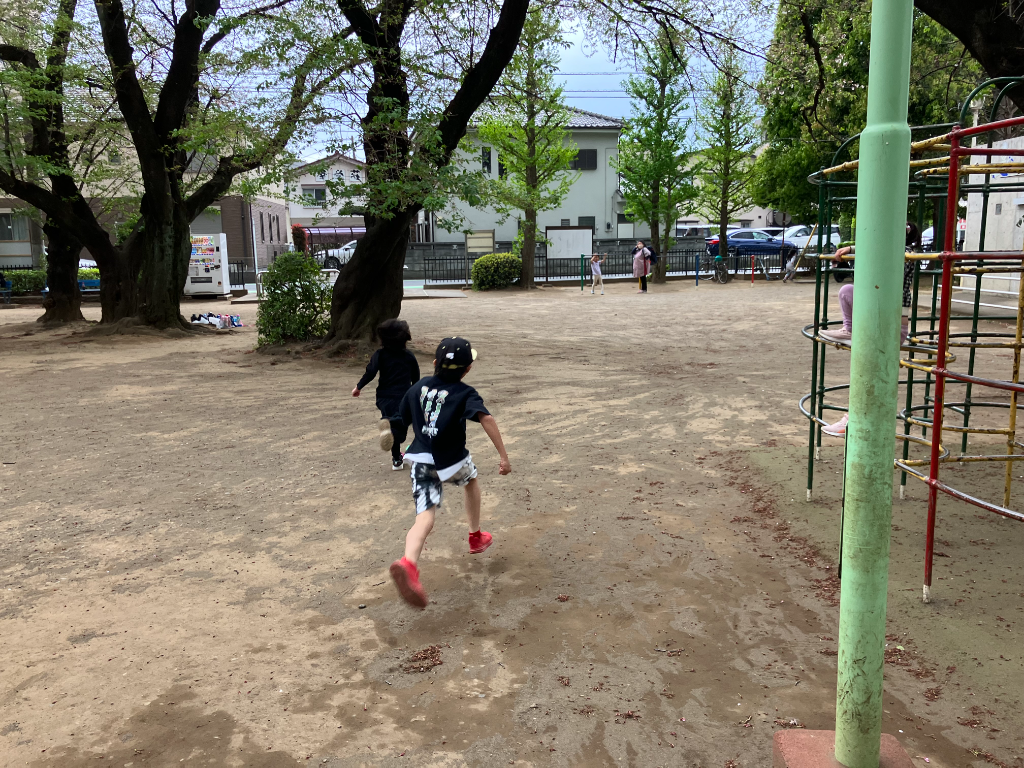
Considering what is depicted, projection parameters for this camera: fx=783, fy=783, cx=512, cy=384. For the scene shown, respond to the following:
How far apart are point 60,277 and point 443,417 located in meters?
17.5

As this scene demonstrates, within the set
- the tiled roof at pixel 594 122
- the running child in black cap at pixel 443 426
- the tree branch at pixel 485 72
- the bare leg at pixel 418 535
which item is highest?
the tiled roof at pixel 594 122

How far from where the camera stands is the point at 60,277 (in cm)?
1823

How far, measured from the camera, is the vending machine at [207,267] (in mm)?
26688

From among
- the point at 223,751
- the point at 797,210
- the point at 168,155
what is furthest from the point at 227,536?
the point at 797,210

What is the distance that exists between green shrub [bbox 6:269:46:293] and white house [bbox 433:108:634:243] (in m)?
21.2

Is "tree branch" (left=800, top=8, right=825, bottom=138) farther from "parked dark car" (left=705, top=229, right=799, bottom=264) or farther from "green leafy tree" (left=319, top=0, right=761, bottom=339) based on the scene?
"parked dark car" (left=705, top=229, right=799, bottom=264)

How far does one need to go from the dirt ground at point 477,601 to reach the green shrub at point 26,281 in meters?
20.9

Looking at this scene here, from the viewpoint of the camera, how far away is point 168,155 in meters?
15.5

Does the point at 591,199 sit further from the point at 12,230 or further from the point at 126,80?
the point at 126,80

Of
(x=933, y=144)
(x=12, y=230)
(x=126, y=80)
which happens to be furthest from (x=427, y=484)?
(x=12, y=230)

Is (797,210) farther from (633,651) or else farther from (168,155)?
(633,651)

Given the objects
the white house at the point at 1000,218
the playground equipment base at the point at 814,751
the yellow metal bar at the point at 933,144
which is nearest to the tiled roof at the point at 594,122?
the white house at the point at 1000,218

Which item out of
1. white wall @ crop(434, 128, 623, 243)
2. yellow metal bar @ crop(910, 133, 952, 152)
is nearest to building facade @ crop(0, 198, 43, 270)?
white wall @ crop(434, 128, 623, 243)

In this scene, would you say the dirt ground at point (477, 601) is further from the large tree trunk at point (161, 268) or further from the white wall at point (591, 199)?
the white wall at point (591, 199)
